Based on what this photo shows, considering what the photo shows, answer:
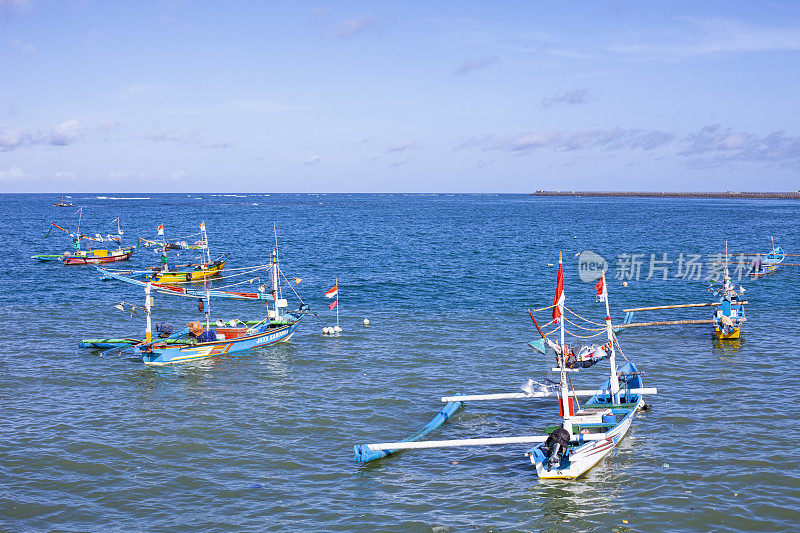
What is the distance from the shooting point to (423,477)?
79.2ft

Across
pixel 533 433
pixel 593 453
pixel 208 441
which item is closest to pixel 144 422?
pixel 208 441

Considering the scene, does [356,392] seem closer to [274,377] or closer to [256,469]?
[274,377]

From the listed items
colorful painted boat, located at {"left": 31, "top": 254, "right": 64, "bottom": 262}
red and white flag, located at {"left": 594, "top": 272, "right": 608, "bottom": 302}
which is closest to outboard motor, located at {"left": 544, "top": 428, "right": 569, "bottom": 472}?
red and white flag, located at {"left": 594, "top": 272, "right": 608, "bottom": 302}

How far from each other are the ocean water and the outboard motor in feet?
2.97

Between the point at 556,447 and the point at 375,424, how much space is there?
8945 mm

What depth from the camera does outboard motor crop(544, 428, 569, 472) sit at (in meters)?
22.9

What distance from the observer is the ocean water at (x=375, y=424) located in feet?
70.8

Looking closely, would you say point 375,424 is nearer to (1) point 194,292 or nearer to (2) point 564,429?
(2) point 564,429

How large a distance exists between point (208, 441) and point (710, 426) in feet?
71.2

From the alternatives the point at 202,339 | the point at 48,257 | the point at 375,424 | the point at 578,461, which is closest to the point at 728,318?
the point at 578,461

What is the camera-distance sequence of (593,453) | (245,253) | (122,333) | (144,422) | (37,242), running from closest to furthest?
(593,453) → (144,422) → (122,333) → (245,253) → (37,242)

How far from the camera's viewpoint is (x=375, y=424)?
28875 mm

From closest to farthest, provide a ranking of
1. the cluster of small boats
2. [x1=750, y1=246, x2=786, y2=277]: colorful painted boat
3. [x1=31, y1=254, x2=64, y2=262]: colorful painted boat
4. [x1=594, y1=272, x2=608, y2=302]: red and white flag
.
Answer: the cluster of small boats
[x1=594, y1=272, x2=608, y2=302]: red and white flag
[x1=750, y1=246, x2=786, y2=277]: colorful painted boat
[x1=31, y1=254, x2=64, y2=262]: colorful painted boat

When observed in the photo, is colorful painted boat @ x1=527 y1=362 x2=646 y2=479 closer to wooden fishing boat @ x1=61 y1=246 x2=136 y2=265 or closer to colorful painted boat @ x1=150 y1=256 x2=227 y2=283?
colorful painted boat @ x1=150 y1=256 x2=227 y2=283
